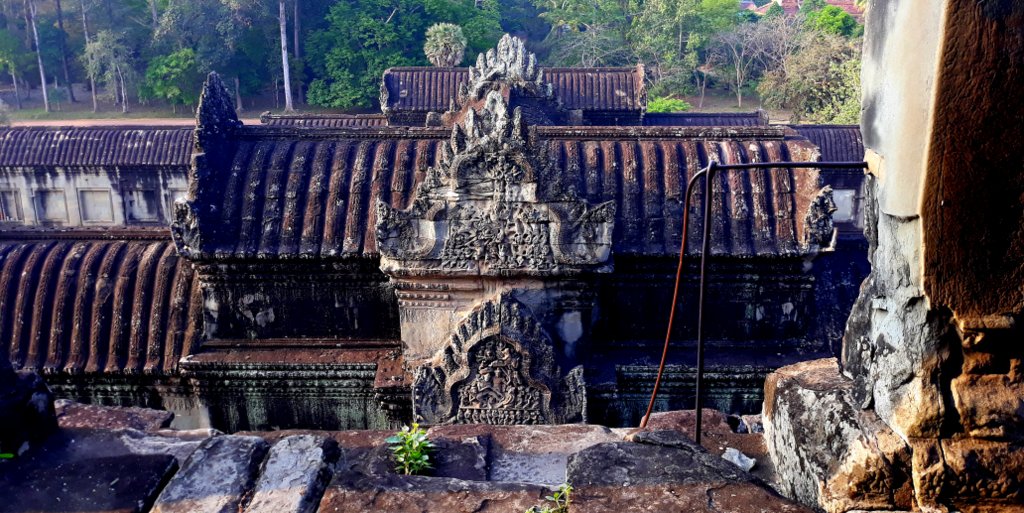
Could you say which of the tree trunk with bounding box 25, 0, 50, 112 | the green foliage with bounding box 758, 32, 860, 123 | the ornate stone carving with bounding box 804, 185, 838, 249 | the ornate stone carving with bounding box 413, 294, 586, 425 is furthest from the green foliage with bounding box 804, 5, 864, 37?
the tree trunk with bounding box 25, 0, 50, 112

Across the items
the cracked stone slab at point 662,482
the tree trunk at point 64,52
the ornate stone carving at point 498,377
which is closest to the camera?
the cracked stone slab at point 662,482

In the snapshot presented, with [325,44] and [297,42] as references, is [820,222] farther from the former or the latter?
[297,42]

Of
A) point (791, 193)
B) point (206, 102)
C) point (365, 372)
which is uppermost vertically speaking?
point (206, 102)

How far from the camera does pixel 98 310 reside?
6.84 meters

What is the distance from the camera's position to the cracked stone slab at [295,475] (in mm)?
2725

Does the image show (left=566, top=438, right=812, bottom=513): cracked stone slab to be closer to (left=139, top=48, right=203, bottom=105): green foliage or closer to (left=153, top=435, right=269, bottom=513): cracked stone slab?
(left=153, top=435, right=269, bottom=513): cracked stone slab

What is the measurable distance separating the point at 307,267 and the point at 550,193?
7.14ft

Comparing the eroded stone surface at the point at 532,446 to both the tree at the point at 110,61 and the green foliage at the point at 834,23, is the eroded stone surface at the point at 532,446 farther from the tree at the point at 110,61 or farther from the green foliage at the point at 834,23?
the tree at the point at 110,61

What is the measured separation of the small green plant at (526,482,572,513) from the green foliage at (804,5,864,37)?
3499 centimetres

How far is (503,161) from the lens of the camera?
19.1 ft

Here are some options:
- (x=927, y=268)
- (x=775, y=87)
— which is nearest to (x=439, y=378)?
(x=927, y=268)

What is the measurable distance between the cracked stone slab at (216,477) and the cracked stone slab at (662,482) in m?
1.17

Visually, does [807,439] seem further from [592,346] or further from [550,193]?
[592,346]

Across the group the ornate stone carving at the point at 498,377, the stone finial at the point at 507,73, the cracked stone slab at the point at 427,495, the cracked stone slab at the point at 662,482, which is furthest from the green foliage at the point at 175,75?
the cracked stone slab at the point at 662,482
